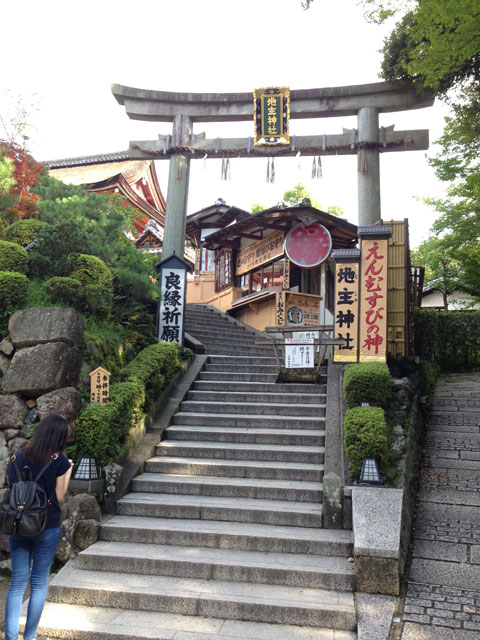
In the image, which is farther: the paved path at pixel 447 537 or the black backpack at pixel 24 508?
the paved path at pixel 447 537

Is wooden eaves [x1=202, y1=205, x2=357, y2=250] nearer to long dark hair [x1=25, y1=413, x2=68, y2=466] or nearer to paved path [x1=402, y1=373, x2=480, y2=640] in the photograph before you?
paved path [x1=402, y1=373, x2=480, y2=640]

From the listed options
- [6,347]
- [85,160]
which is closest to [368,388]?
[6,347]

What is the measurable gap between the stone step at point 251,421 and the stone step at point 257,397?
1.56ft

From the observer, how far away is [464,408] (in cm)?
1020

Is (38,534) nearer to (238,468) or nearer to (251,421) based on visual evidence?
(238,468)

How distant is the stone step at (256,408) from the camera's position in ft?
27.6

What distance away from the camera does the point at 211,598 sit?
4703 mm

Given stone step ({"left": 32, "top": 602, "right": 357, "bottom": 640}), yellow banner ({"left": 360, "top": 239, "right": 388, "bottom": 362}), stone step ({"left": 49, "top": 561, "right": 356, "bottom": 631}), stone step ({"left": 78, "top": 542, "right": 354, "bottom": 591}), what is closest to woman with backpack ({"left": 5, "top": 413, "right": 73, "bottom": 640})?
stone step ({"left": 32, "top": 602, "right": 357, "bottom": 640})

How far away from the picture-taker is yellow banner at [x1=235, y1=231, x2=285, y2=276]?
1792 centimetres

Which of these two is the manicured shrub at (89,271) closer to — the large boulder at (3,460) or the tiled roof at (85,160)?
the large boulder at (3,460)

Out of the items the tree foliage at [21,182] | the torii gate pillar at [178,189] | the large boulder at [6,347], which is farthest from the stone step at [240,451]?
the torii gate pillar at [178,189]

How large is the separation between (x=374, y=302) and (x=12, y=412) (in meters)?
6.52

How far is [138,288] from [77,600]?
6.13 meters

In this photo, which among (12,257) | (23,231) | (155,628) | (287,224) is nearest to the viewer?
(155,628)
